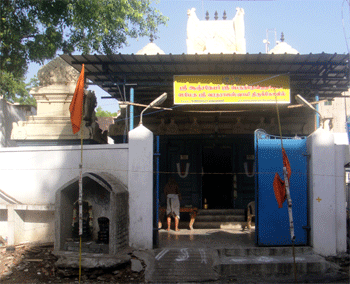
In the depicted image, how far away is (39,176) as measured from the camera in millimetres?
9797

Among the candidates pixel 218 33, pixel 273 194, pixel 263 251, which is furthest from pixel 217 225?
pixel 218 33

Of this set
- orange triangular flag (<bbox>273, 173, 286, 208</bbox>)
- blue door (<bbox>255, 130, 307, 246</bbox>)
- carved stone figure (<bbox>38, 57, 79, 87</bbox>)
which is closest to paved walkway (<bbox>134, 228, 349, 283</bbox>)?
blue door (<bbox>255, 130, 307, 246</bbox>)

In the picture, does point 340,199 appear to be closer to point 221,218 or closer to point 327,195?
point 327,195

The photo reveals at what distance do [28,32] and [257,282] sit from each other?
439 inches

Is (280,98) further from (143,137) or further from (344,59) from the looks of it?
(143,137)

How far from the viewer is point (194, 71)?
34.2 feet

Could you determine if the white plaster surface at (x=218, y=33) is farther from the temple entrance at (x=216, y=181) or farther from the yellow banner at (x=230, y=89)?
the yellow banner at (x=230, y=89)

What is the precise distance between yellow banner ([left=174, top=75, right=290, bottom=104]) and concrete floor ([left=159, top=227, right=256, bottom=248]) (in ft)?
12.1

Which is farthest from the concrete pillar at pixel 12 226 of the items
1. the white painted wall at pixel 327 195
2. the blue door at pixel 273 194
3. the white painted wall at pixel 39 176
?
the white painted wall at pixel 327 195

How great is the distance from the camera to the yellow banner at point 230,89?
10000 mm

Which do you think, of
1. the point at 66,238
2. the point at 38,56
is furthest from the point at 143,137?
the point at 38,56

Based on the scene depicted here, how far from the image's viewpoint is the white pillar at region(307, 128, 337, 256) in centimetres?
846

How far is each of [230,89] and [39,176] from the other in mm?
5711

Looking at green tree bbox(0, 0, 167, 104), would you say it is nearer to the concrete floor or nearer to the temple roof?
the temple roof
